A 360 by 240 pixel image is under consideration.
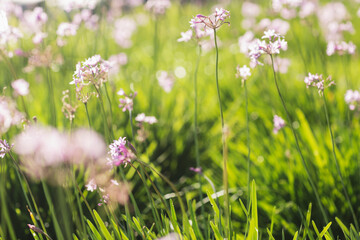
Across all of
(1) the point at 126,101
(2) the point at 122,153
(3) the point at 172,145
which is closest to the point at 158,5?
(3) the point at 172,145

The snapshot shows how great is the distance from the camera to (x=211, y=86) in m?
3.79

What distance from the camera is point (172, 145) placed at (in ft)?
9.60

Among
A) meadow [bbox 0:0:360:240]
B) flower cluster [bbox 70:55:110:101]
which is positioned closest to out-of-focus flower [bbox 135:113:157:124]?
meadow [bbox 0:0:360:240]

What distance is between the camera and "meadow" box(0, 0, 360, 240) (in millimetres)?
1266

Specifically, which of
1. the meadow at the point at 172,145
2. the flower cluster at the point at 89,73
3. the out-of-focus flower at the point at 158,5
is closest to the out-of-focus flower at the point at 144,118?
the meadow at the point at 172,145

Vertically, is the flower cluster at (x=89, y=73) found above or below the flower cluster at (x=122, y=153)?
above

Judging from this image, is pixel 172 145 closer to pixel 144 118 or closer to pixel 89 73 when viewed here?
pixel 144 118

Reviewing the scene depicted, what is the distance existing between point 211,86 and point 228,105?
0.37m

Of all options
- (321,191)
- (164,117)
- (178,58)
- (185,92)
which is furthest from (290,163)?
(178,58)

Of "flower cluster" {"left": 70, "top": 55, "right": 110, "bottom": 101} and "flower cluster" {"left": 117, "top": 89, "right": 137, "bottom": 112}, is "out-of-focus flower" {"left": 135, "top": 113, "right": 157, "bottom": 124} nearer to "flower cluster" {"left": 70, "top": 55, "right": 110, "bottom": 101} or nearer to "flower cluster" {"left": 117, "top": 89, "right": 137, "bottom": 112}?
"flower cluster" {"left": 117, "top": 89, "right": 137, "bottom": 112}

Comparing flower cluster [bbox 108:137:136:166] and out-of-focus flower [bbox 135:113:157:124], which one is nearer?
flower cluster [bbox 108:137:136:166]

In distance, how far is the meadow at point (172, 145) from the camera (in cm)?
127

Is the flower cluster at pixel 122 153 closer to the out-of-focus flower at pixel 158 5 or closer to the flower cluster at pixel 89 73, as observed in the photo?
the flower cluster at pixel 89 73

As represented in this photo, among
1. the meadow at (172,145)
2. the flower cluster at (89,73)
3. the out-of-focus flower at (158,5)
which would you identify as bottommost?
the meadow at (172,145)
